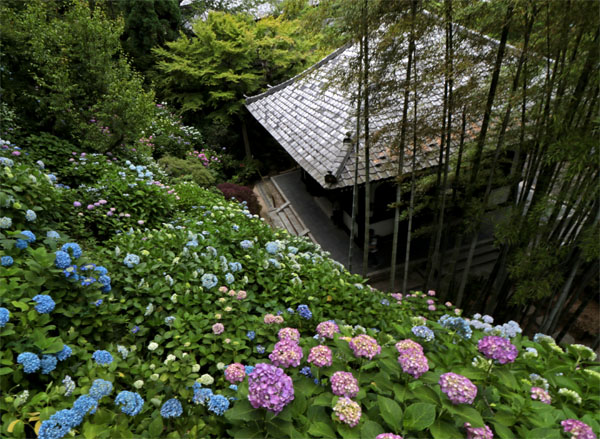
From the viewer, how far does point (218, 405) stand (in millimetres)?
1294

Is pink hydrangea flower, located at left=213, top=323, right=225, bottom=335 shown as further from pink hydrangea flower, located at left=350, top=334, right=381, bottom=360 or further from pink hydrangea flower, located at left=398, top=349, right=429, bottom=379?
pink hydrangea flower, located at left=398, top=349, right=429, bottom=379

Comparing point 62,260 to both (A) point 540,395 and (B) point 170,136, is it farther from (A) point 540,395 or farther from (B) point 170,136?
(B) point 170,136

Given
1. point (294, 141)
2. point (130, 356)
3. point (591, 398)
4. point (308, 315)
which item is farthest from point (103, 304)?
point (294, 141)

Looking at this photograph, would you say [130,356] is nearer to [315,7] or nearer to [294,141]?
[315,7]

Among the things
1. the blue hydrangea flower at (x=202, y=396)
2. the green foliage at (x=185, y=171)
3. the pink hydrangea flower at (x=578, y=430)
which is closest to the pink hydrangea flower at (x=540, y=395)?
the pink hydrangea flower at (x=578, y=430)

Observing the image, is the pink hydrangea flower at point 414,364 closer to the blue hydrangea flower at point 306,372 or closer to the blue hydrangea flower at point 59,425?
the blue hydrangea flower at point 306,372

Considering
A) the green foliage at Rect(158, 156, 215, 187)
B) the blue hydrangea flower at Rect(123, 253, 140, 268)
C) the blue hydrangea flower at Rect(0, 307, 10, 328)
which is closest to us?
the blue hydrangea flower at Rect(0, 307, 10, 328)

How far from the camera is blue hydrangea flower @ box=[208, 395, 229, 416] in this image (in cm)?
129

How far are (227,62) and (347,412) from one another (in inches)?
508

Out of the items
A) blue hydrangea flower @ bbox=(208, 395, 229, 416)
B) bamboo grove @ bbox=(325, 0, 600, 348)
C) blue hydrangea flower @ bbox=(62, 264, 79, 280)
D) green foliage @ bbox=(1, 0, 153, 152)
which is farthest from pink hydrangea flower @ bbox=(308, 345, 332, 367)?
green foliage @ bbox=(1, 0, 153, 152)

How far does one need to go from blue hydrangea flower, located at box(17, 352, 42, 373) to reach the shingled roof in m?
3.78

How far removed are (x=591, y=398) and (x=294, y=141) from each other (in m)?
7.01

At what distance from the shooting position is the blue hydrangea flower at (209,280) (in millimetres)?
2295

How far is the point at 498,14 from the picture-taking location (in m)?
3.19
